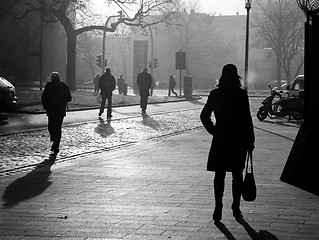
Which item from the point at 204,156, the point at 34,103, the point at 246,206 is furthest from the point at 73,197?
the point at 34,103

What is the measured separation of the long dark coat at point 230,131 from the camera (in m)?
7.98

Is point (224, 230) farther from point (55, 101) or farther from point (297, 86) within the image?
point (297, 86)

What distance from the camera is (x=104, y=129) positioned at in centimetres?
2180

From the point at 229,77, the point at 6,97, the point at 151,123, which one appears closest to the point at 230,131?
the point at 229,77

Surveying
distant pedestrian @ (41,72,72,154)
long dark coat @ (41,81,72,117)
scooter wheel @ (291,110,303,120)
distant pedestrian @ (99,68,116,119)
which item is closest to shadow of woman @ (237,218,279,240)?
distant pedestrian @ (41,72,72,154)

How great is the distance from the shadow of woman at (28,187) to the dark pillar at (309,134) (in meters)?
3.25

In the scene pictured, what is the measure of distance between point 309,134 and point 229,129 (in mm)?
3108

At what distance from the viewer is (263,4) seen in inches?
3078

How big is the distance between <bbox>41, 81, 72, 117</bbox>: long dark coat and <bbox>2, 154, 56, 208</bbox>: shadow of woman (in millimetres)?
2986

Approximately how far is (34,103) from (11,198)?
2482 cm

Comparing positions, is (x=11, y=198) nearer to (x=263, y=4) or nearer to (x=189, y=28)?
(x=263, y=4)

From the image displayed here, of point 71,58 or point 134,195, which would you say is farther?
point 71,58

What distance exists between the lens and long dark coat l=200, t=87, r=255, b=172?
7.98m

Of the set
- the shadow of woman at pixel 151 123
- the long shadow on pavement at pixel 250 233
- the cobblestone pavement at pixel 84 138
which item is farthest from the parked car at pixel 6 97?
the long shadow on pavement at pixel 250 233
